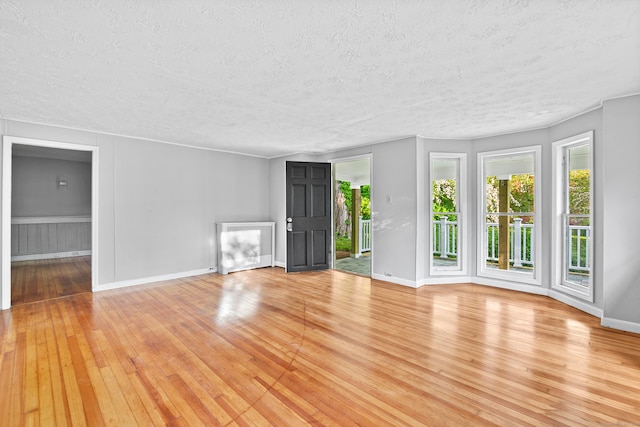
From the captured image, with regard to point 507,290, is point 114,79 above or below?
above

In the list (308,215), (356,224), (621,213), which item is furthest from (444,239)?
(621,213)

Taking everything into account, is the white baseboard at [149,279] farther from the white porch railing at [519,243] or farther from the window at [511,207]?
the window at [511,207]

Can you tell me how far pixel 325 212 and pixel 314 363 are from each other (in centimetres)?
391

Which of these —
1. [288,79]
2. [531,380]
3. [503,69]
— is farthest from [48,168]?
[531,380]

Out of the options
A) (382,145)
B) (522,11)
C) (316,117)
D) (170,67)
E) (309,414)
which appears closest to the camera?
(522,11)

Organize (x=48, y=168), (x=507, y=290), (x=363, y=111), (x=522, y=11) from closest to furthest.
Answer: (x=522, y=11), (x=363, y=111), (x=507, y=290), (x=48, y=168)

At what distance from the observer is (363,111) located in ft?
11.7

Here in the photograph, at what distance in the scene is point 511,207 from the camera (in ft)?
16.9

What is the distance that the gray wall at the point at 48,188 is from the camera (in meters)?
7.19

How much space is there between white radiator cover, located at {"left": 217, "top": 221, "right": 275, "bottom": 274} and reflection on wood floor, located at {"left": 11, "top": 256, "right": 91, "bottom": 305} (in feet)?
7.09

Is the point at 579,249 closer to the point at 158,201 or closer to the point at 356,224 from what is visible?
the point at 356,224

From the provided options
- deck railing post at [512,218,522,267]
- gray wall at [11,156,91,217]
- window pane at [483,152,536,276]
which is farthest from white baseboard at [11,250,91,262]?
deck railing post at [512,218,522,267]

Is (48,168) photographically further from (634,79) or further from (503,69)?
(634,79)

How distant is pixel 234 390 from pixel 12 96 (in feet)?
Result: 12.0
